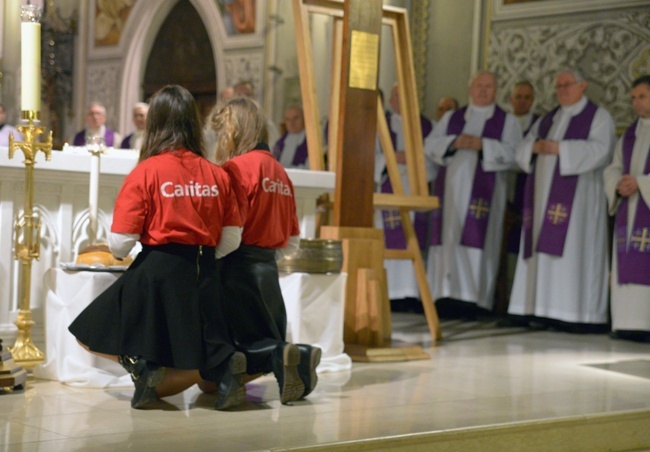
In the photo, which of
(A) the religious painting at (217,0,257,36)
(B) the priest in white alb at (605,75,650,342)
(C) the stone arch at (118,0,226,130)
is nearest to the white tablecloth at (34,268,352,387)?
(B) the priest in white alb at (605,75,650,342)

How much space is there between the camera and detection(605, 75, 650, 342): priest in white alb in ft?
27.7

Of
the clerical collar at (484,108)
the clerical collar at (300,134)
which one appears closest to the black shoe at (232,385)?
the clerical collar at (484,108)

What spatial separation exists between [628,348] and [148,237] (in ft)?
14.8

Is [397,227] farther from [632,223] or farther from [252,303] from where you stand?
[252,303]

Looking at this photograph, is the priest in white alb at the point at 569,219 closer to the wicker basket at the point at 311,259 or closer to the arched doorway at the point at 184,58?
the wicker basket at the point at 311,259

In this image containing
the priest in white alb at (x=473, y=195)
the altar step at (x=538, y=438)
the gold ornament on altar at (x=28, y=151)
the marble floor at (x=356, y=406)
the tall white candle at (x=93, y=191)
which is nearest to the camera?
the marble floor at (x=356, y=406)

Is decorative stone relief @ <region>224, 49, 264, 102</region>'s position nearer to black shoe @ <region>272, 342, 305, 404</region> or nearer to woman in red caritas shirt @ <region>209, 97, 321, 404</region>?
woman in red caritas shirt @ <region>209, 97, 321, 404</region>

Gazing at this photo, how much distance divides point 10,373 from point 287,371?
125 cm

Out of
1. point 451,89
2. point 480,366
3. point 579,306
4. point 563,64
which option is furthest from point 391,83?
point 480,366

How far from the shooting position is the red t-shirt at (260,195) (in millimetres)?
5012

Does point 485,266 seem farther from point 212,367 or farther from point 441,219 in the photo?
point 212,367

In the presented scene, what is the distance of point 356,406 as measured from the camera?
4.91m

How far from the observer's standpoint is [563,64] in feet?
33.3

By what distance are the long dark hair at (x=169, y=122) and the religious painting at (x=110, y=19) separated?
10.3 meters
